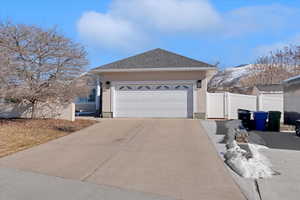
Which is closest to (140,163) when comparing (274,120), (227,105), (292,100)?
(274,120)

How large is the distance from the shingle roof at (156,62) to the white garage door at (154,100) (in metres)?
1.30

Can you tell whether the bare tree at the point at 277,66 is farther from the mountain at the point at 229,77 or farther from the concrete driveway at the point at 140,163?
the concrete driveway at the point at 140,163

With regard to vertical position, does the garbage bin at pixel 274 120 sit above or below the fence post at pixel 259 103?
Answer: below

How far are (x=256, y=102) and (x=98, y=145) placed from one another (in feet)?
44.0

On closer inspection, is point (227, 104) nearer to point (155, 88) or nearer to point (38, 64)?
point (155, 88)

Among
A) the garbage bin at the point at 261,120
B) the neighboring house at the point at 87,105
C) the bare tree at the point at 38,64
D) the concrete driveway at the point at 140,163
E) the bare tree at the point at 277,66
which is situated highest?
the bare tree at the point at 277,66

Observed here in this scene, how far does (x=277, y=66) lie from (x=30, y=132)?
31078 millimetres

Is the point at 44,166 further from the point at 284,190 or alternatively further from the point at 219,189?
the point at 284,190

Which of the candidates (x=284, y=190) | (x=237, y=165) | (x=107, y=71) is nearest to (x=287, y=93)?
(x=107, y=71)

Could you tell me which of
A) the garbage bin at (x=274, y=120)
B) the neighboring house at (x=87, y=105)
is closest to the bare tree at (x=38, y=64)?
the neighboring house at (x=87, y=105)

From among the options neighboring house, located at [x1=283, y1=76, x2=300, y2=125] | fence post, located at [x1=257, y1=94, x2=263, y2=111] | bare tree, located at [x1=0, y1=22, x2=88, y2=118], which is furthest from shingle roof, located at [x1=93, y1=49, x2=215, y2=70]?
neighboring house, located at [x1=283, y1=76, x2=300, y2=125]

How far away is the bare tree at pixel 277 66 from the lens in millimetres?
34094

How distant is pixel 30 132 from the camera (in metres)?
12.7

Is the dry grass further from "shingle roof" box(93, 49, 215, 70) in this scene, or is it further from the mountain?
the mountain
